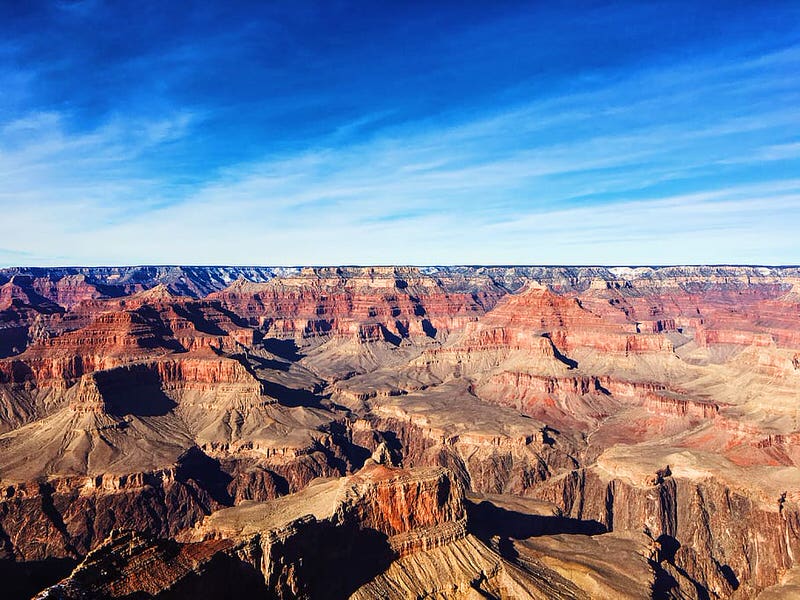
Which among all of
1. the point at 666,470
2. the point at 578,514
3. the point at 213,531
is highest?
the point at 213,531

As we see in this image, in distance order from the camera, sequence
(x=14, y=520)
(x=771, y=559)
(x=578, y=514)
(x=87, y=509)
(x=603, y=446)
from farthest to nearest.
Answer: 1. (x=603, y=446)
2. (x=578, y=514)
3. (x=87, y=509)
4. (x=14, y=520)
5. (x=771, y=559)

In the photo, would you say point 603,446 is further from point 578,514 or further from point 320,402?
point 320,402

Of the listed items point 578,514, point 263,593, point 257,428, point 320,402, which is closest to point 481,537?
point 263,593

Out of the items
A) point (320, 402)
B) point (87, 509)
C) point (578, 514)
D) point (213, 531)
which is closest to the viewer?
point (213, 531)

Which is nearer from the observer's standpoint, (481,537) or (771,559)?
(481,537)

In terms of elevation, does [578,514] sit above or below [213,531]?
below

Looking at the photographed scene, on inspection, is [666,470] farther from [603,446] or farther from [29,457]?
[29,457]
